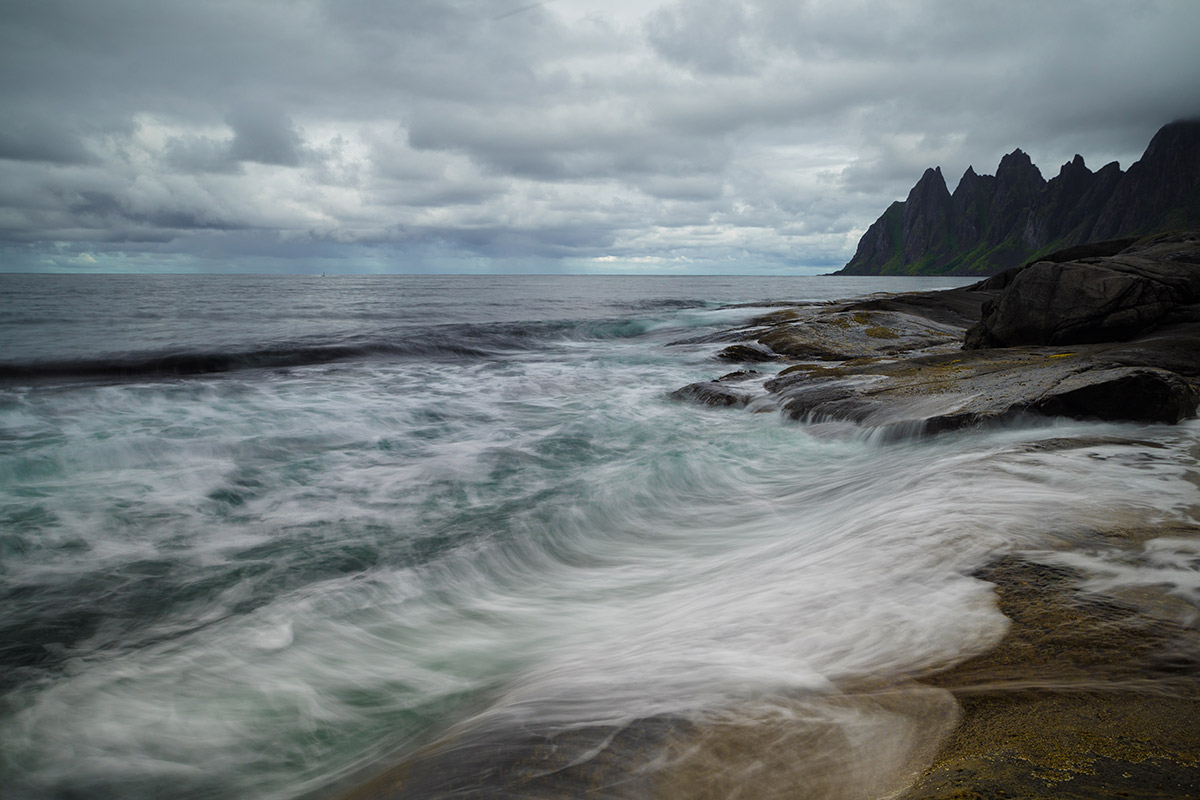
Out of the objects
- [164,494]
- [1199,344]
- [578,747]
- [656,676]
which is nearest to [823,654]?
[656,676]

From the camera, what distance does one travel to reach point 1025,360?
28.5 feet

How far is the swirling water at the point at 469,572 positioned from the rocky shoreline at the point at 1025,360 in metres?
0.38

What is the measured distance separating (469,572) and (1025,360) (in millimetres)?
8089

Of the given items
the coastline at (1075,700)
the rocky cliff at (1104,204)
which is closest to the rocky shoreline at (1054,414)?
the coastline at (1075,700)

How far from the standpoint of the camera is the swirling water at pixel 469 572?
2.84 metres

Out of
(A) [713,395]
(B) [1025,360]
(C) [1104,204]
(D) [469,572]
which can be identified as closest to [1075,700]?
(D) [469,572]

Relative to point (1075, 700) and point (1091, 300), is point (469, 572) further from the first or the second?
point (1091, 300)

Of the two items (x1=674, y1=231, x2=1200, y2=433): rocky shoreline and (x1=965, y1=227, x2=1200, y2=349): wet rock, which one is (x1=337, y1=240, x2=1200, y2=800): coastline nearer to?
(x1=674, y1=231, x2=1200, y2=433): rocky shoreline

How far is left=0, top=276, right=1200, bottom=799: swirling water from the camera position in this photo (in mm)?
2838

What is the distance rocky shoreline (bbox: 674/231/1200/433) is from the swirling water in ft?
1.25

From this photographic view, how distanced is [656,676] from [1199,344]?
9382 mm

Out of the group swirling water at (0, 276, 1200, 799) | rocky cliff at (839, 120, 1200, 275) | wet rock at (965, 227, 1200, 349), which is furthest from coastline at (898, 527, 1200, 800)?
rocky cliff at (839, 120, 1200, 275)

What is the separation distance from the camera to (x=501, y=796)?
80.3 inches

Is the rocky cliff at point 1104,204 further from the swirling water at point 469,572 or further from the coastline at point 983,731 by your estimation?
the coastline at point 983,731
